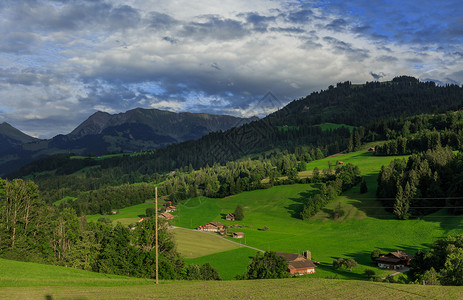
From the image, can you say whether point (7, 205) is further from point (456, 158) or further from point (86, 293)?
point (456, 158)

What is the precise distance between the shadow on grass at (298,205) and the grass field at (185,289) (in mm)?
83609

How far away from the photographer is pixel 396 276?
58.5 meters

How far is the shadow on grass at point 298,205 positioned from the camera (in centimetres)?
11985

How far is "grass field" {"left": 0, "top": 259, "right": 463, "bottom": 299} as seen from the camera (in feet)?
90.6

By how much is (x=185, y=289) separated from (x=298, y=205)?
98736 mm

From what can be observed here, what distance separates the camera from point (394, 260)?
67.4 meters

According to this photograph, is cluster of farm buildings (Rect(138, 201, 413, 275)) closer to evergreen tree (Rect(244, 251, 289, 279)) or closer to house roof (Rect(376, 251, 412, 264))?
house roof (Rect(376, 251, 412, 264))

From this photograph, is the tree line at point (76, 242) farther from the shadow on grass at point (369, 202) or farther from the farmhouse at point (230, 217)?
the farmhouse at point (230, 217)

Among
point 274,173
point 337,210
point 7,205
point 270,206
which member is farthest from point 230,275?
point 274,173

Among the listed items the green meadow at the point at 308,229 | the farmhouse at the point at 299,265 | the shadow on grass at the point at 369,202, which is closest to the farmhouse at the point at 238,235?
the green meadow at the point at 308,229

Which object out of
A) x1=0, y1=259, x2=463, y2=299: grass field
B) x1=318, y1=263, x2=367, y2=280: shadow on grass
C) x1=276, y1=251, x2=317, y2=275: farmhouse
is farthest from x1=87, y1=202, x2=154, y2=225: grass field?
x1=0, y1=259, x2=463, y2=299: grass field

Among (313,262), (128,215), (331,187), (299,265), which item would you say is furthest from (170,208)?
(299,265)

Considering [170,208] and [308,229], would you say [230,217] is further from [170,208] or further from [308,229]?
A: [170,208]

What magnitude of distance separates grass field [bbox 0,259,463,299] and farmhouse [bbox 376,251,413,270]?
34795mm
